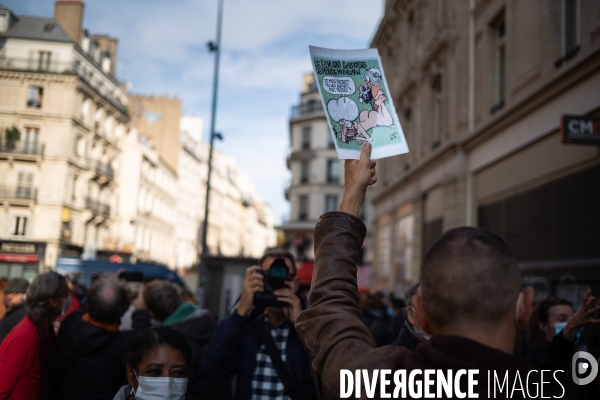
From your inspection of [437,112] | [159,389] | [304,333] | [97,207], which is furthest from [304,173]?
[304,333]

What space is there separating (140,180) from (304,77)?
20.2m

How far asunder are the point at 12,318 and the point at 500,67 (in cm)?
1232

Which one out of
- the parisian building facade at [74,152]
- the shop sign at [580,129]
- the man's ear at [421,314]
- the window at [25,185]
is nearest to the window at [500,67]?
the shop sign at [580,129]

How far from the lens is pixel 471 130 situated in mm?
15266

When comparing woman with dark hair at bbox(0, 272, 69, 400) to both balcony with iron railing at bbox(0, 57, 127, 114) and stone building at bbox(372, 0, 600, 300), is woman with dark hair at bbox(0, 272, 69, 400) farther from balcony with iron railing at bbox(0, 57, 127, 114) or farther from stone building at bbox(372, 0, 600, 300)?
balcony with iron railing at bbox(0, 57, 127, 114)

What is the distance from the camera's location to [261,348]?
3.76m

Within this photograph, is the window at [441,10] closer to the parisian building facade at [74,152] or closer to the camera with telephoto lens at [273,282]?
the camera with telephoto lens at [273,282]

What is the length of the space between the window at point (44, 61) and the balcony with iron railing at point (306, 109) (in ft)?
71.5

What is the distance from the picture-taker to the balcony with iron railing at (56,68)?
35.9 meters

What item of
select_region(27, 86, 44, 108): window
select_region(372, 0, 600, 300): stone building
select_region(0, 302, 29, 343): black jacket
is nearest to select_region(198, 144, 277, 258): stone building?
select_region(27, 86, 44, 108): window

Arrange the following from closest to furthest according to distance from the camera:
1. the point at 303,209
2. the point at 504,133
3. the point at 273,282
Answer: the point at 273,282, the point at 504,133, the point at 303,209

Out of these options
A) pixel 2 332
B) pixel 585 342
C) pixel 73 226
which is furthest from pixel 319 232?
pixel 73 226

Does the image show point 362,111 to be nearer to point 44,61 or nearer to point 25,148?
point 25,148

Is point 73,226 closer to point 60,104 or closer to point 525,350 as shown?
point 60,104
